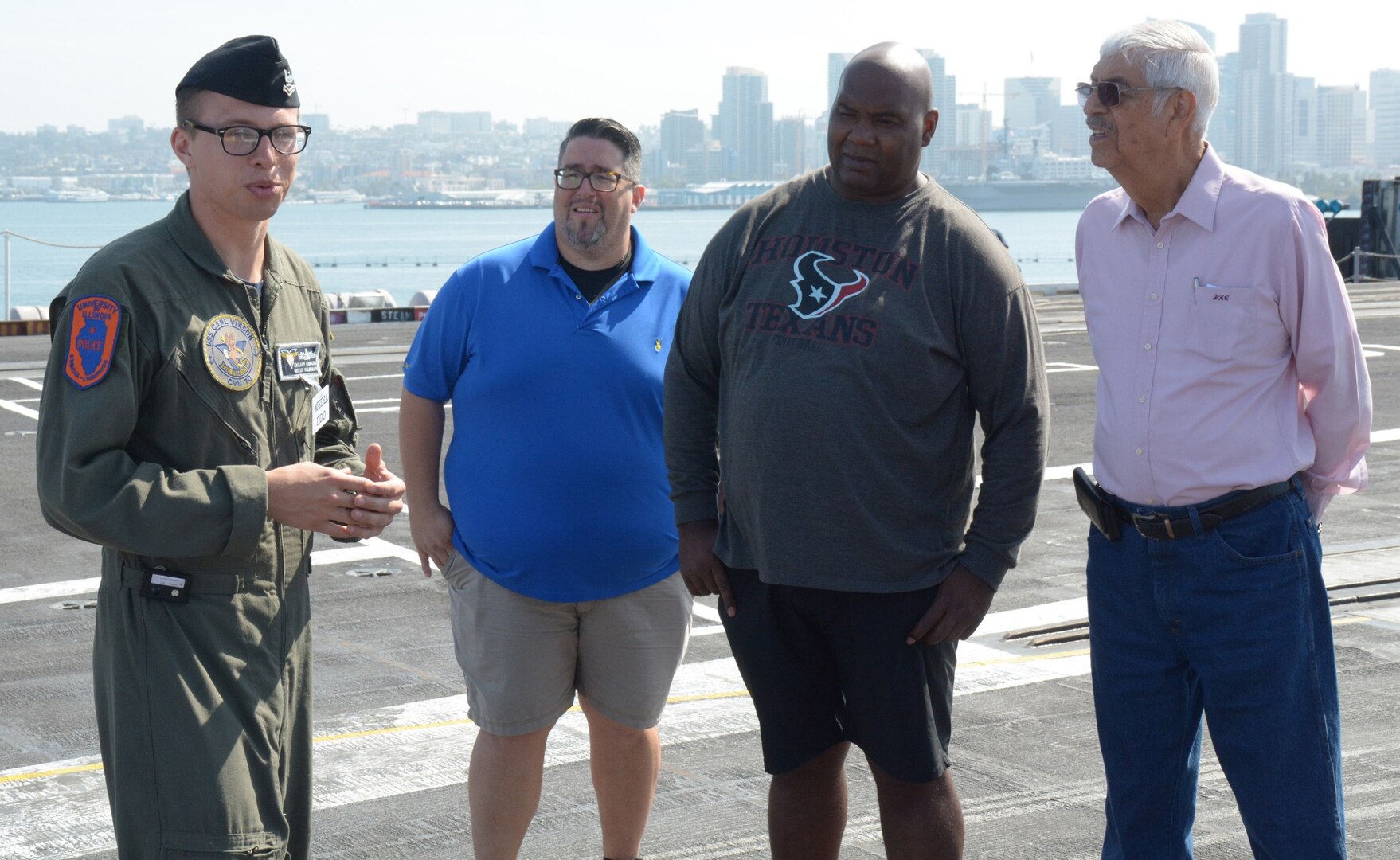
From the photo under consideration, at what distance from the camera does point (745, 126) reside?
128m

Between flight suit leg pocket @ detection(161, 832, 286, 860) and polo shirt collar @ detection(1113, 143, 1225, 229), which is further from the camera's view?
polo shirt collar @ detection(1113, 143, 1225, 229)

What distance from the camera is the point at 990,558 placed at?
347 centimetres

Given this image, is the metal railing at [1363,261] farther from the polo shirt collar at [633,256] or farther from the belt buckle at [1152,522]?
the belt buckle at [1152,522]

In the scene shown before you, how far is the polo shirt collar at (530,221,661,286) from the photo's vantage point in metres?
4.12

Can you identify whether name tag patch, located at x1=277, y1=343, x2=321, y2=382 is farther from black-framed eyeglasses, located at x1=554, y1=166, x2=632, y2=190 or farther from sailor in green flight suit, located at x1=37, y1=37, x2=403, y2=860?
black-framed eyeglasses, located at x1=554, y1=166, x2=632, y2=190

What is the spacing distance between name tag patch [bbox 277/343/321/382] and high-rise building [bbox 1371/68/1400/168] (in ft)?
674

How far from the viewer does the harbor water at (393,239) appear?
62156 millimetres

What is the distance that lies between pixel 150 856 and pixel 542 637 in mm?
1367

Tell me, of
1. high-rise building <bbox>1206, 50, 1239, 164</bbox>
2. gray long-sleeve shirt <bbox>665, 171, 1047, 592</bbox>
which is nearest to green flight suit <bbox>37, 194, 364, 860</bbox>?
Answer: gray long-sleeve shirt <bbox>665, 171, 1047, 592</bbox>

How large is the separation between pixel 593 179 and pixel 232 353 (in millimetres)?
1351

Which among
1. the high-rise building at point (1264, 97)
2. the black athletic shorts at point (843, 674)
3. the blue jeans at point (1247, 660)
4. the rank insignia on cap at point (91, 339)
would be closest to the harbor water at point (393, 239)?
the high-rise building at point (1264, 97)

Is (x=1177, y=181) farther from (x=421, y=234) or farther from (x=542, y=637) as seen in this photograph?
(x=421, y=234)

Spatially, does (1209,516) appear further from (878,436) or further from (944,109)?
(944,109)

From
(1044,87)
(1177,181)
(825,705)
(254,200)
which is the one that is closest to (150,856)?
(254,200)
